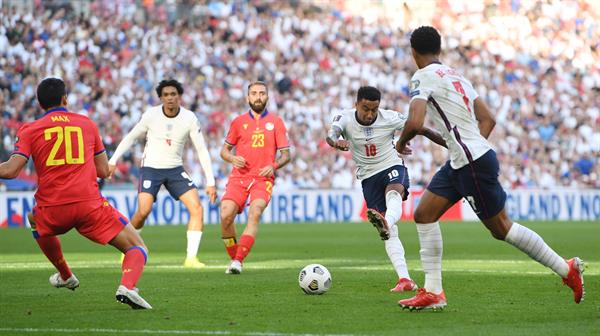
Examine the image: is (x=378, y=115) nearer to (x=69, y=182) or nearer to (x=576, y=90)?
(x=69, y=182)

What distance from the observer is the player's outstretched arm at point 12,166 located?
9547mm

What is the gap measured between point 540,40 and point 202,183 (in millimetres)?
16271

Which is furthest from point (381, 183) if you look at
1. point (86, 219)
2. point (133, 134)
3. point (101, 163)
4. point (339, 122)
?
point (133, 134)

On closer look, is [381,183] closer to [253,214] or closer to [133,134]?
[253,214]

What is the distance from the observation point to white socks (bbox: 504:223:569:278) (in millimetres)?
9594

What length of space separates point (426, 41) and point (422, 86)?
43 centimetres

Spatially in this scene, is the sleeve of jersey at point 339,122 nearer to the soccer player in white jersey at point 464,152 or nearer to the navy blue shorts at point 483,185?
the soccer player in white jersey at point 464,152

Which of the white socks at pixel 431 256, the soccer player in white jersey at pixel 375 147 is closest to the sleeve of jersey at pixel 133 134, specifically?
the soccer player in white jersey at pixel 375 147

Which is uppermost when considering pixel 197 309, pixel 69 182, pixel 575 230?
pixel 69 182

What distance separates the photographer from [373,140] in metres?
12.7

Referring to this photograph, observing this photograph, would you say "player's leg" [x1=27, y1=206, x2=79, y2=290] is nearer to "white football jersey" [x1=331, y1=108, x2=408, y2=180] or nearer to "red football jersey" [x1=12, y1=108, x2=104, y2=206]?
"red football jersey" [x1=12, y1=108, x2=104, y2=206]

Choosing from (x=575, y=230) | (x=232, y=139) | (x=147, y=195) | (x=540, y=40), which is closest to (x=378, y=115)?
(x=232, y=139)

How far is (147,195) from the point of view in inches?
639

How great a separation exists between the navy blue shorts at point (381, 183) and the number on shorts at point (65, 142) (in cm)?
401
